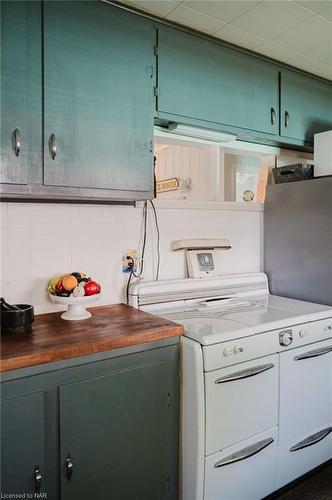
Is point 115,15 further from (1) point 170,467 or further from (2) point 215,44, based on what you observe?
(1) point 170,467

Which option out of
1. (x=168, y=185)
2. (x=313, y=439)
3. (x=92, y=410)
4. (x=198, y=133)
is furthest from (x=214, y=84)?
(x=313, y=439)

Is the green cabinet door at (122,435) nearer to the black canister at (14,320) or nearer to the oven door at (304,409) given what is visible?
the black canister at (14,320)

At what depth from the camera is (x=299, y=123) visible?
95.3 inches

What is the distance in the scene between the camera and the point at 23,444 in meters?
1.21

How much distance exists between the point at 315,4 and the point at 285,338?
165 cm

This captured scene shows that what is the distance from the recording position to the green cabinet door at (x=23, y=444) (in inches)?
46.4

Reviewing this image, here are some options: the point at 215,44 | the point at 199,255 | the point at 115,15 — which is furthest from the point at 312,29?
the point at 199,255

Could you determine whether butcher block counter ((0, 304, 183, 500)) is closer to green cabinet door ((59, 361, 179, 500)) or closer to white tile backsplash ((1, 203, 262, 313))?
green cabinet door ((59, 361, 179, 500))

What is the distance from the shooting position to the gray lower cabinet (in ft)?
3.97

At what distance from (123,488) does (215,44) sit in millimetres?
2286

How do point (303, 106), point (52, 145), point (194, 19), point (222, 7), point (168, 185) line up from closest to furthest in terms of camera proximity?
1. point (52, 145)
2. point (222, 7)
3. point (194, 19)
4. point (303, 106)
5. point (168, 185)

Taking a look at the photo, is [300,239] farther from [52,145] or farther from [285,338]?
[52,145]

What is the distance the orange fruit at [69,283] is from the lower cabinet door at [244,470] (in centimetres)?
96

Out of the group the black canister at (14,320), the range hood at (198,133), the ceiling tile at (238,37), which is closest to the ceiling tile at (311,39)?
the ceiling tile at (238,37)
